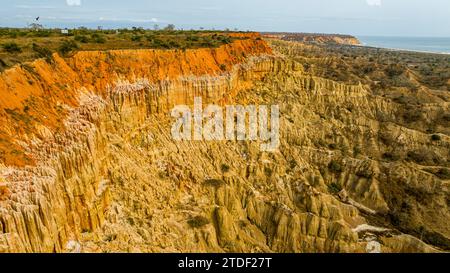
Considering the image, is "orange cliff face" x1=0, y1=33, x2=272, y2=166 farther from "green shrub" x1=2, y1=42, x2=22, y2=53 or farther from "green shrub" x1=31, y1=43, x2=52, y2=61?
"green shrub" x1=2, y1=42, x2=22, y2=53

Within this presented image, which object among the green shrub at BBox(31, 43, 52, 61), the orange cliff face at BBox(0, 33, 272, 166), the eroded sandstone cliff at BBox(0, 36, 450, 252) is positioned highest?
the green shrub at BBox(31, 43, 52, 61)

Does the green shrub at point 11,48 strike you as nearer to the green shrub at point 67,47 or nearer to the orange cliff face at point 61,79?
the orange cliff face at point 61,79

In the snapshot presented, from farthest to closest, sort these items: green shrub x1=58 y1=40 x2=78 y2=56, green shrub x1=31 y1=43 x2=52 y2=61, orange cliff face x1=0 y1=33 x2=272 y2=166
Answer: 1. green shrub x1=58 y1=40 x2=78 y2=56
2. green shrub x1=31 y1=43 x2=52 y2=61
3. orange cliff face x1=0 y1=33 x2=272 y2=166

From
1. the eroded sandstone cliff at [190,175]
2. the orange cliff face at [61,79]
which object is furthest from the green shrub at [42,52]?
the eroded sandstone cliff at [190,175]

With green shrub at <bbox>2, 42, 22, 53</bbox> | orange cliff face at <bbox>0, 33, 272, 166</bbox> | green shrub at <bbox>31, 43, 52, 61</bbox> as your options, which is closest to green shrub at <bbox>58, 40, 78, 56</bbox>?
orange cliff face at <bbox>0, 33, 272, 166</bbox>

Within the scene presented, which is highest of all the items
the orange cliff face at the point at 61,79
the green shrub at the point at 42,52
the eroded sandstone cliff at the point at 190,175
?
the green shrub at the point at 42,52

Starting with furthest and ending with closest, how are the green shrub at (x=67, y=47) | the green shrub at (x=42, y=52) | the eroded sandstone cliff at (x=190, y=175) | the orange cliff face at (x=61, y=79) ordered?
the green shrub at (x=67, y=47) → the green shrub at (x=42, y=52) → the eroded sandstone cliff at (x=190, y=175) → the orange cliff face at (x=61, y=79)
